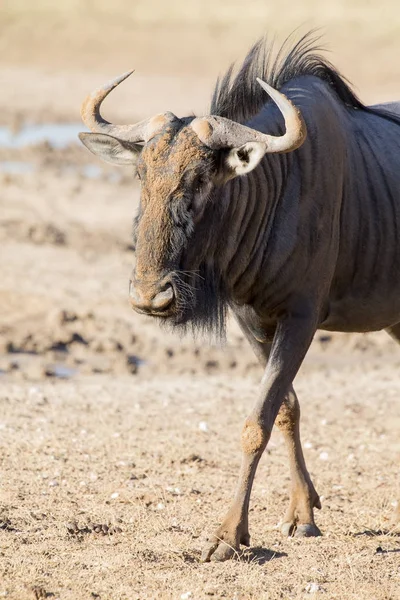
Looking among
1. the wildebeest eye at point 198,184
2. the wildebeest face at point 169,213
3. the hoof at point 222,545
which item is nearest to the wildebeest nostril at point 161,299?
the wildebeest face at point 169,213

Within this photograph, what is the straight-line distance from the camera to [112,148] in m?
5.66

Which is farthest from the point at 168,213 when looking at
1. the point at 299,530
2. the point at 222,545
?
the point at 299,530

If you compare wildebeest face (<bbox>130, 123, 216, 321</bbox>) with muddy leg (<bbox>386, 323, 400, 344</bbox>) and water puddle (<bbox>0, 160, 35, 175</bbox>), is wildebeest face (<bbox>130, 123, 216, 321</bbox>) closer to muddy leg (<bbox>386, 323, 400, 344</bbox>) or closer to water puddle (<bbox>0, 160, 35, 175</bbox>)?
muddy leg (<bbox>386, 323, 400, 344</bbox>)

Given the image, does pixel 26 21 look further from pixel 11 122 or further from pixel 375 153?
pixel 375 153

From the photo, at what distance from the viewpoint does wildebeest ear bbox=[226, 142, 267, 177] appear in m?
5.20

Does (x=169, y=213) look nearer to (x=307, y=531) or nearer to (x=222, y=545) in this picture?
(x=222, y=545)

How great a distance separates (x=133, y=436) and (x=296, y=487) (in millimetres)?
1751

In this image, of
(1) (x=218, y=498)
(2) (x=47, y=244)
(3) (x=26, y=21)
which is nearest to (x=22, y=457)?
(1) (x=218, y=498)

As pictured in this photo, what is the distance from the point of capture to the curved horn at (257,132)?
5.17 metres

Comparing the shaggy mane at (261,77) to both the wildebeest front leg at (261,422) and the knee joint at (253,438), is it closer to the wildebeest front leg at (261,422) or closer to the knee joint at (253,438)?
the wildebeest front leg at (261,422)

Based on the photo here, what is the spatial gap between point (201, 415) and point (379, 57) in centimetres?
2256

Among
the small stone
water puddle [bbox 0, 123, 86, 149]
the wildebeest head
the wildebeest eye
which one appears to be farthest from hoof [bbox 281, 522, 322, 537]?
water puddle [bbox 0, 123, 86, 149]

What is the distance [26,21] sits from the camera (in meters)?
35.9

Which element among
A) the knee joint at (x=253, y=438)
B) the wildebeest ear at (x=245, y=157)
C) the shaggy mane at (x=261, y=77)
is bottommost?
the knee joint at (x=253, y=438)
